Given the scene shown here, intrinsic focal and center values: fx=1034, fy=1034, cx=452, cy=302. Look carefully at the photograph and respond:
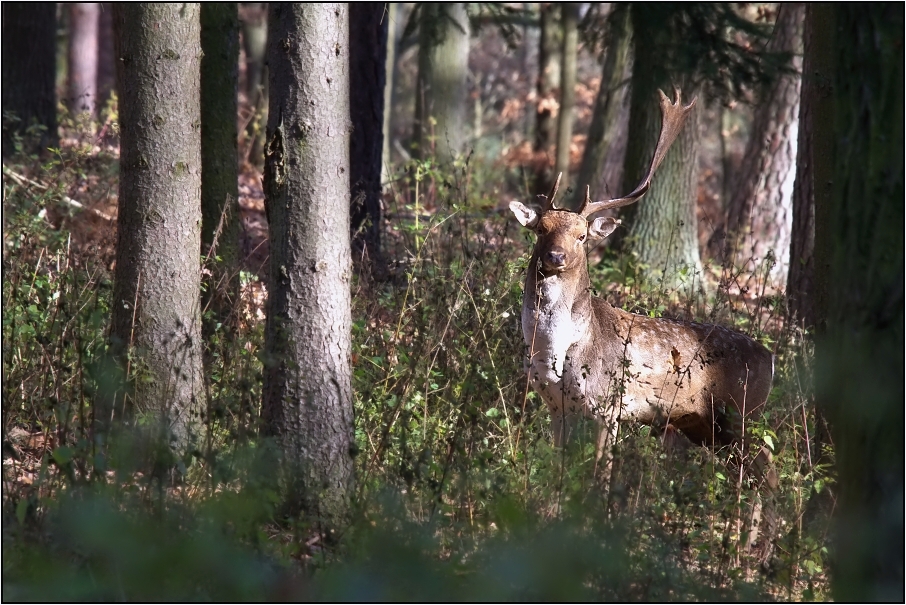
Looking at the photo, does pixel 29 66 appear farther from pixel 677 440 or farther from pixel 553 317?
pixel 677 440

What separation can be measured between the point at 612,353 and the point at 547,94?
1545cm

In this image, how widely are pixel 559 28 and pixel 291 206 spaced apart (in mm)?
16909

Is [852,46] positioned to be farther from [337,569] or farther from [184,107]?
[184,107]

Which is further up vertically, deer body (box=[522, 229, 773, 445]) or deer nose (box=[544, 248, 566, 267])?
deer nose (box=[544, 248, 566, 267])

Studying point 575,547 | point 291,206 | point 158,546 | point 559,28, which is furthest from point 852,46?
point 559,28

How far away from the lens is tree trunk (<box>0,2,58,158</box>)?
12727 mm

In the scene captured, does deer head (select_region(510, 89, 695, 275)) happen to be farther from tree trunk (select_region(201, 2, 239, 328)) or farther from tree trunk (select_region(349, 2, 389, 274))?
tree trunk (select_region(349, 2, 389, 274))

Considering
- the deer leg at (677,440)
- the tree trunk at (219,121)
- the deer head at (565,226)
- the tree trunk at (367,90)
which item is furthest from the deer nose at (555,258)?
the tree trunk at (367,90)

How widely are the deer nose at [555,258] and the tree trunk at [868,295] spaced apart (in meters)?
2.37

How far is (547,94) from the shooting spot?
21.4 meters

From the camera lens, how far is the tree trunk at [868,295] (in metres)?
3.99

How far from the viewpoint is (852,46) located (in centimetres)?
402

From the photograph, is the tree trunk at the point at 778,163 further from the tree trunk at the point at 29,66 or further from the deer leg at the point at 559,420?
the tree trunk at the point at 29,66

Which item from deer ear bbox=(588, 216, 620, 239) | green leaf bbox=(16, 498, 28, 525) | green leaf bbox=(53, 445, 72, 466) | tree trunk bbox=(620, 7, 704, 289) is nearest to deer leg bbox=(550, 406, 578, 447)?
deer ear bbox=(588, 216, 620, 239)
